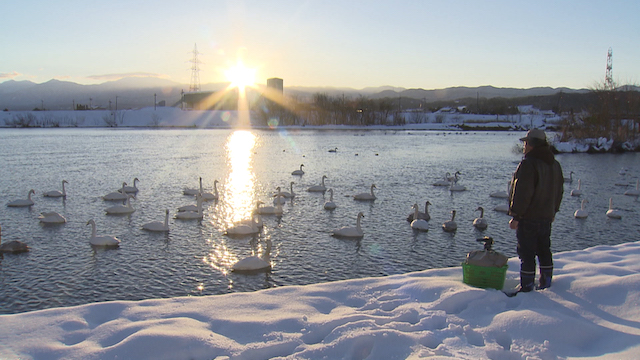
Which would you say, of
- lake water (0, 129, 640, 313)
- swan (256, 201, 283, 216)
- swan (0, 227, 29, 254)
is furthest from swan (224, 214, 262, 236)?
swan (0, 227, 29, 254)

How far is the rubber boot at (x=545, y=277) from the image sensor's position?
6684 mm

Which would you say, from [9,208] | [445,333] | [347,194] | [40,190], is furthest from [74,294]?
[40,190]

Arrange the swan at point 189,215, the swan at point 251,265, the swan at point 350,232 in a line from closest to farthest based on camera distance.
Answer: the swan at point 251,265, the swan at point 350,232, the swan at point 189,215

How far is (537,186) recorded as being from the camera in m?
6.43

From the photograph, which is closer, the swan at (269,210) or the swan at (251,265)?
the swan at (251,265)

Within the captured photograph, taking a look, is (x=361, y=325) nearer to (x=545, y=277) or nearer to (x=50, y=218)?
(x=545, y=277)

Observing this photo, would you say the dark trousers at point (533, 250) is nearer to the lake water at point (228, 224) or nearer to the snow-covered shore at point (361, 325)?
the snow-covered shore at point (361, 325)

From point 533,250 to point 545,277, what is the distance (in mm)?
443

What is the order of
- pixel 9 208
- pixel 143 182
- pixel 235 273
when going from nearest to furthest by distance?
pixel 235 273
pixel 9 208
pixel 143 182

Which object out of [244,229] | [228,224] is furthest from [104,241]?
[228,224]

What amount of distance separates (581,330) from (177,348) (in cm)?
472

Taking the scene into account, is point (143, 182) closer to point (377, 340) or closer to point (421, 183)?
point (421, 183)

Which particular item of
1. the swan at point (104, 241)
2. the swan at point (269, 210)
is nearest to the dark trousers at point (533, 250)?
the swan at point (104, 241)

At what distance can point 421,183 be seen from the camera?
24.6 metres
